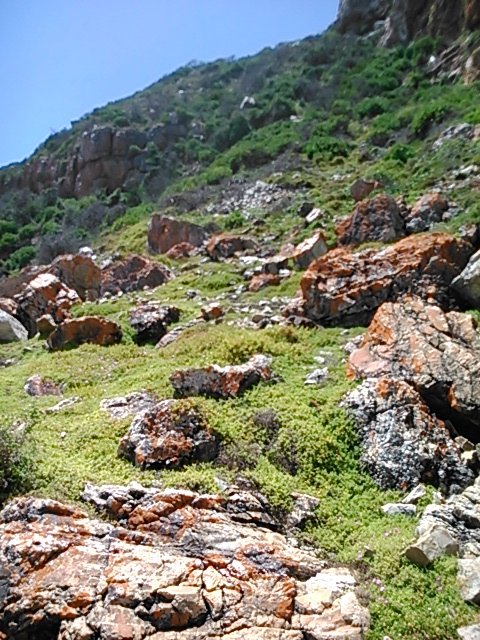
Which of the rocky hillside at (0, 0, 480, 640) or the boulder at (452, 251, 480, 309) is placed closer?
the rocky hillside at (0, 0, 480, 640)

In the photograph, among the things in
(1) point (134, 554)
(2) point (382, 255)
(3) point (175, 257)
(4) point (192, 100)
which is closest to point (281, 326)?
(2) point (382, 255)

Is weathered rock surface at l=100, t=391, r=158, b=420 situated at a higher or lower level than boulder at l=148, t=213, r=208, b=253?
lower

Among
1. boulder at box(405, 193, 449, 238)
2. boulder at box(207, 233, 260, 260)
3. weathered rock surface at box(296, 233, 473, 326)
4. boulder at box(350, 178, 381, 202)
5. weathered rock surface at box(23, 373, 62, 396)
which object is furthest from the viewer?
boulder at box(350, 178, 381, 202)

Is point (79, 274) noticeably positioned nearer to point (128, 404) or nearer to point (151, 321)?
point (151, 321)

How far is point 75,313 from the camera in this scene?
55.5 ft

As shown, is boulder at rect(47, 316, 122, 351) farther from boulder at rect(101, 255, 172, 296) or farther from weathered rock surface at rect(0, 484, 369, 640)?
weathered rock surface at rect(0, 484, 369, 640)

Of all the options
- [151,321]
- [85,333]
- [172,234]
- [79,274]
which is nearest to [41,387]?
[85,333]

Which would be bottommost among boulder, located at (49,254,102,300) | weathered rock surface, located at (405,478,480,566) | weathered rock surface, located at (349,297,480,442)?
weathered rock surface, located at (405,478,480,566)

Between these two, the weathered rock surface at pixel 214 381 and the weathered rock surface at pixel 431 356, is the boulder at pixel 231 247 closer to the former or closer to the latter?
the weathered rock surface at pixel 431 356

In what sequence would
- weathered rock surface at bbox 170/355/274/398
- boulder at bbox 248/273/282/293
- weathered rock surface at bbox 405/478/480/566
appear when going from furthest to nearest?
boulder at bbox 248/273/282/293, weathered rock surface at bbox 170/355/274/398, weathered rock surface at bbox 405/478/480/566

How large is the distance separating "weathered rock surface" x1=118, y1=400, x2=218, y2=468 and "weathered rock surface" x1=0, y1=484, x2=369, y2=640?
119cm

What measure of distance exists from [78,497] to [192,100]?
149ft

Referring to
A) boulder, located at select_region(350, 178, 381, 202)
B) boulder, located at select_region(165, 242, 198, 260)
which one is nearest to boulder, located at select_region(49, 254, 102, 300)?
boulder, located at select_region(165, 242, 198, 260)

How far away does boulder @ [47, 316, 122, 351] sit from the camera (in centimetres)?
1389
